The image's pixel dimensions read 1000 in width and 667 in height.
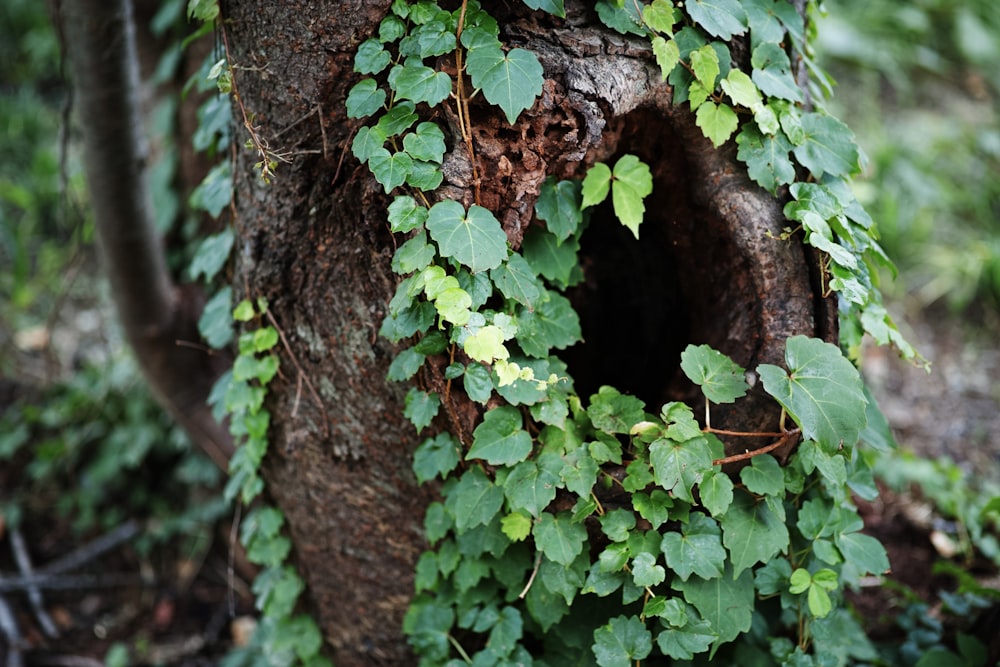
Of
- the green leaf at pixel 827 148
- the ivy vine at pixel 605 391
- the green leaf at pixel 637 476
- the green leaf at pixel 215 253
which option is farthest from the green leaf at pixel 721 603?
the green leaf at pixel 215 253

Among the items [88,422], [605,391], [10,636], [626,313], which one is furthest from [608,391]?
[88,422]

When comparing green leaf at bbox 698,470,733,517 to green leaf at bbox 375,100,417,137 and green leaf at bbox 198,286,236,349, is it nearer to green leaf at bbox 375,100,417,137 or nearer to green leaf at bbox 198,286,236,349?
green leaf at bbox 375,100,417,137

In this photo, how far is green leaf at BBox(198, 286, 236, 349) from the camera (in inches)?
69.0

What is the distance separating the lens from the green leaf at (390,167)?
126 centimetres

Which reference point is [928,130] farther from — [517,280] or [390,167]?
[390,167]

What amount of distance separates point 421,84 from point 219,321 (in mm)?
891

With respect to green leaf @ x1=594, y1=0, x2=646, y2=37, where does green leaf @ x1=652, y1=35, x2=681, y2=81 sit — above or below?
below

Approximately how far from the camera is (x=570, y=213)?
55.9 inches

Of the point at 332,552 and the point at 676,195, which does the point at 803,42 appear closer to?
the point at 676,195

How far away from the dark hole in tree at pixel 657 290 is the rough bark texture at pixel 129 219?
4.30 ft

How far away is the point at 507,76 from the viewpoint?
1226 mm

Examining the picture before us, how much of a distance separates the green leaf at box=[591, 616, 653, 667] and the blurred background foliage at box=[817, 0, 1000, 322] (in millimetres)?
2948

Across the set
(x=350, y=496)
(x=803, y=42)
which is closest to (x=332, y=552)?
(x=350, y=496)

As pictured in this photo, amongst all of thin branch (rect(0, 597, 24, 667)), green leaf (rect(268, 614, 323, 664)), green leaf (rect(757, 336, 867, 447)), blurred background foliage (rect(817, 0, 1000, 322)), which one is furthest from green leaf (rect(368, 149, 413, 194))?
blurred background foliage (rect(817, 0, 1000, 322))
